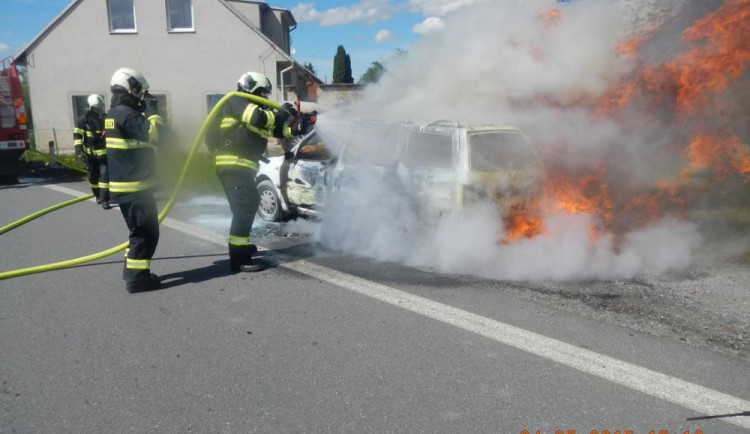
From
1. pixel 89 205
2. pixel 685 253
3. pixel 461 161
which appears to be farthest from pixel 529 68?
pixel 89 205

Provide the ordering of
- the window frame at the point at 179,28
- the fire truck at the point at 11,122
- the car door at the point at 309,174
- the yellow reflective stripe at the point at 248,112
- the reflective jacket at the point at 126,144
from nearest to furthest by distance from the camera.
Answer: the reflective jacket at the point at 126,144
the yellow reflective stripe at the point at 248,112
the car door at the point at 309,174
the fire truck at the point at 11,122
the window frame at the point at 179,28

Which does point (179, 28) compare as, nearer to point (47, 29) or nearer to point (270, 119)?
point (47, 29)

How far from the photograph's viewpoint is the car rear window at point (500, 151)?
17.9ft

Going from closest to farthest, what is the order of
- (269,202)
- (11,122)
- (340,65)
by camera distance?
(269,202), (11,122), (340,65)

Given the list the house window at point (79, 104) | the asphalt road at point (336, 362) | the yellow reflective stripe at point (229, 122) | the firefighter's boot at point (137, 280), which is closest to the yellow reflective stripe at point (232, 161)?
the yellow reflective stripe at point (229, 122)

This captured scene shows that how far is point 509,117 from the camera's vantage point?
20.7 feet

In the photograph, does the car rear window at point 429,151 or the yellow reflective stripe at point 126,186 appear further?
the car rear window at point 429,151

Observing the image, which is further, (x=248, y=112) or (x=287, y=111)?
(x=287, y=111)

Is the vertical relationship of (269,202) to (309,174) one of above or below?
below

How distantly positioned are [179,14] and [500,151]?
1740 cm

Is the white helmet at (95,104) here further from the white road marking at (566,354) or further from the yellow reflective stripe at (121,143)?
the white road marking at (566,354)

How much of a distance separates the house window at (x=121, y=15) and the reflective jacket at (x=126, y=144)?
16893 millimetres

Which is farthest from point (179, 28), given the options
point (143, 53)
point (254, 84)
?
point (254, 84)

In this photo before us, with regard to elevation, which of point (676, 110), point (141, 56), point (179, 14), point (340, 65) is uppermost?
point (340, 65)
